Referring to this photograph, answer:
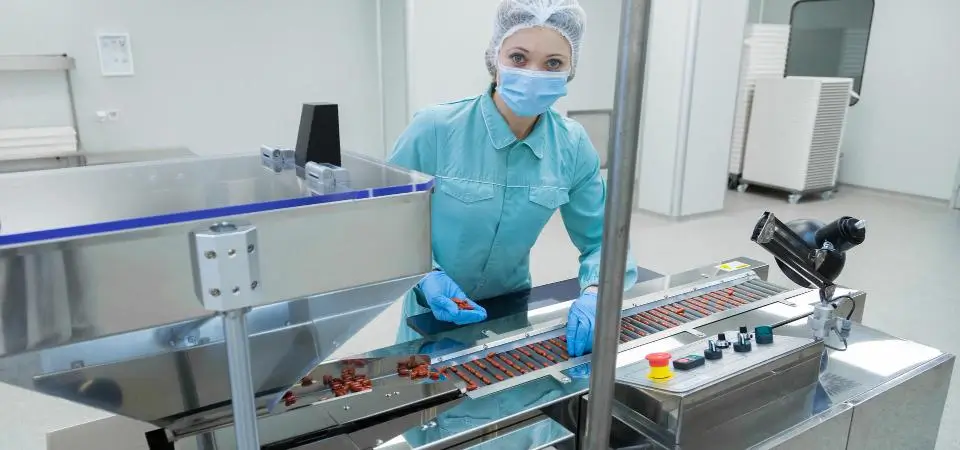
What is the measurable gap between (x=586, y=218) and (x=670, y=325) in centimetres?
32

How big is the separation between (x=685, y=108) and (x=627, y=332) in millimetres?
3002

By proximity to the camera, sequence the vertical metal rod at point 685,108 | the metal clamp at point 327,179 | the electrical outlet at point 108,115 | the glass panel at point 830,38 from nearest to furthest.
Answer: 1. the metal clamp at point 327,179
2. the electrical outlet at point 108,115
3. the vertical metal rod at point 685,108
4. the glass panel at point 830,38

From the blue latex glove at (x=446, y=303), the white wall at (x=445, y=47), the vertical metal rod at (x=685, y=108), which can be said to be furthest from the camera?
the vertical metal rod at (x=685, y=108)

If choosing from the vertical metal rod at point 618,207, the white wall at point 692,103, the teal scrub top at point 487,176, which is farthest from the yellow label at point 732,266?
the white wall at point 692,103

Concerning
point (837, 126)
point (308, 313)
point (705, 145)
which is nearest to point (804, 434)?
point (308, 313)

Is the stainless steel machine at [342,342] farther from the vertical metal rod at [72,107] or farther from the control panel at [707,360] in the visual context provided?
the vertical metal rod at [72,107]

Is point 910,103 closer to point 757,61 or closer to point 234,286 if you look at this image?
point 757,61

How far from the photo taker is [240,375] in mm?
487

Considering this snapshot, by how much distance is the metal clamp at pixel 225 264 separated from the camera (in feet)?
1.48

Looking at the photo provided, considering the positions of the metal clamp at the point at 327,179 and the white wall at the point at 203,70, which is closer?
the metal clamp at the point at 327,179

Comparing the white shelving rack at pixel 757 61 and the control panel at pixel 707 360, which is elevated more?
the white shelving rack at pixel 757 61

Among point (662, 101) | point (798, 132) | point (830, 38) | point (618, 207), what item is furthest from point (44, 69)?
point (830, 38)

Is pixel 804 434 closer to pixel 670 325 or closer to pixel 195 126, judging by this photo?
pixel 670 325

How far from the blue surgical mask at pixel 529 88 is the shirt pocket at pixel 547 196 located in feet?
0.54
